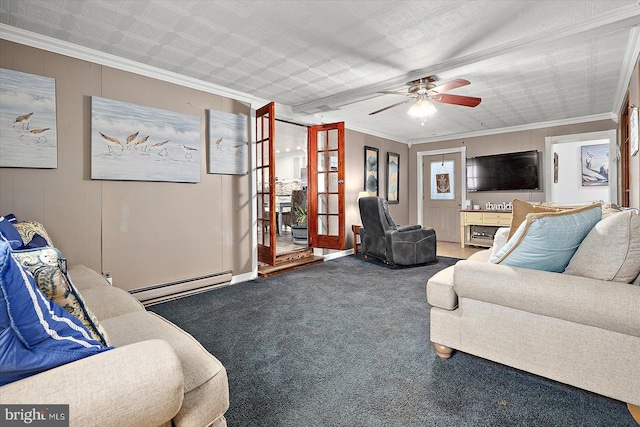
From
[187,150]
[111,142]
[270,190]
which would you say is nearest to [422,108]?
[270,190]

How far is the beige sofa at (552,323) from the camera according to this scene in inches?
54.4

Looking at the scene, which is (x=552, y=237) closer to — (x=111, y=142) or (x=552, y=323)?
(x=552, y=323)

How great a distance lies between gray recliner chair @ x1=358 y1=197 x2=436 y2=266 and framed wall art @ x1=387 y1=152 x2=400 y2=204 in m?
1.96

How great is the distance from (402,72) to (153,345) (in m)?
3.38

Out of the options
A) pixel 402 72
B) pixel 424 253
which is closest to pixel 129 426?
pixel 402 72

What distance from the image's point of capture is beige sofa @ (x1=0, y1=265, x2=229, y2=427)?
0.72 meters

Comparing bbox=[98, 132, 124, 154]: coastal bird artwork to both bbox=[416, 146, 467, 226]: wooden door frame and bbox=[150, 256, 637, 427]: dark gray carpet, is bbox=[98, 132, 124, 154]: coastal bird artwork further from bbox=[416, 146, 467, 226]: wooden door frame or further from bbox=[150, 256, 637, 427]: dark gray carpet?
bbox=[416, 146, 467, 226]: wooden door frame

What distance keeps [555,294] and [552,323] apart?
16 centimetres

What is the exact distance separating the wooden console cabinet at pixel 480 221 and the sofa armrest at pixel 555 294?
14.5ft

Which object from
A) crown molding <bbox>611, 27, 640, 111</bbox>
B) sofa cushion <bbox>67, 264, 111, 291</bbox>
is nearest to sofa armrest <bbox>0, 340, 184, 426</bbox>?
sofa cushion <bbox>67, 264, 111, 291</bbox>

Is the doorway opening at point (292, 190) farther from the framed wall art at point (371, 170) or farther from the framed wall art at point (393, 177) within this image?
the framed wall art at point (393, 177)

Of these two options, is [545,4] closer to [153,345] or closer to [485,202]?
[153,345]

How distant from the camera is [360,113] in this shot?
508 cm

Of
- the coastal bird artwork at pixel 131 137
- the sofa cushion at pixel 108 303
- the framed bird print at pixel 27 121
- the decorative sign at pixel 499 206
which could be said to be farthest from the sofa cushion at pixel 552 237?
the decorative sign at pixel 499 206
